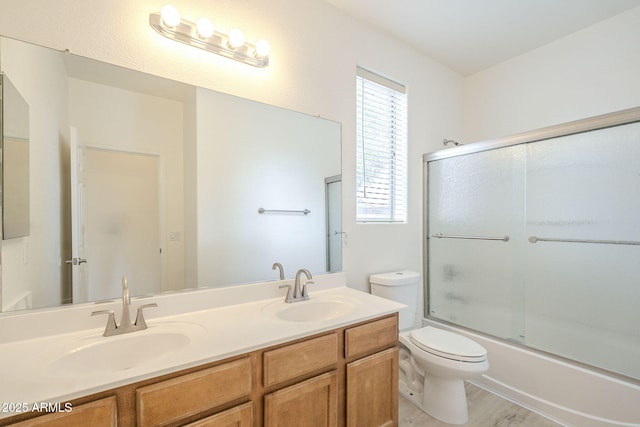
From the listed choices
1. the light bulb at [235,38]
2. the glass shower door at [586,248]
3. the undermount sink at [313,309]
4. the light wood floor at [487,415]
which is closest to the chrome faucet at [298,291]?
the undermount sink at [313,309]

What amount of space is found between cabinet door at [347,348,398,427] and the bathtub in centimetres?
103

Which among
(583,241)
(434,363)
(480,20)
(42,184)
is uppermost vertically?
(480,20)

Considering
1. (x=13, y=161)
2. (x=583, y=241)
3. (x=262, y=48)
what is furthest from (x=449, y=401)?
(x=13, y=161)

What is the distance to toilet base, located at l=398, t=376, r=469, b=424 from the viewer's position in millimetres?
1702

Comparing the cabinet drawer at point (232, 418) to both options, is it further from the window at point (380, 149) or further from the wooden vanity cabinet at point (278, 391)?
the window at point (380, 149)

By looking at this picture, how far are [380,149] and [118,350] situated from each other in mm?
2015

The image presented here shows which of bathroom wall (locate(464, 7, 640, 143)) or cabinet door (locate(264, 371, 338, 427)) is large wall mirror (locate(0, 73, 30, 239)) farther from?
bathroom wall (locate(464, 7, 640, 143))

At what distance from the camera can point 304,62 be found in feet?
5.83

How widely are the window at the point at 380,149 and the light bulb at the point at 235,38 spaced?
3.12ft

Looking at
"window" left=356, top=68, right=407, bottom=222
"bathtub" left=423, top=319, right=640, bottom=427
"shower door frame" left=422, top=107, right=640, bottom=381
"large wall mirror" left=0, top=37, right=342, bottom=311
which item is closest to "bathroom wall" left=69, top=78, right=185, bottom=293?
"large wall mirror" left=0, top=37, right=342, bottom=311

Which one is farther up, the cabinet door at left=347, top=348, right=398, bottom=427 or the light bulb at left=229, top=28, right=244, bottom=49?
the light bulb at left=229, top=28, right=244, bottom=49

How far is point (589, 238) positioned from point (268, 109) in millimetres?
2197

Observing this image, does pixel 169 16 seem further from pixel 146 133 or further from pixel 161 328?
pixel 161 328

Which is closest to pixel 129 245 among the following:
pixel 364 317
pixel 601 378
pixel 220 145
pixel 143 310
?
pixel 143 310
